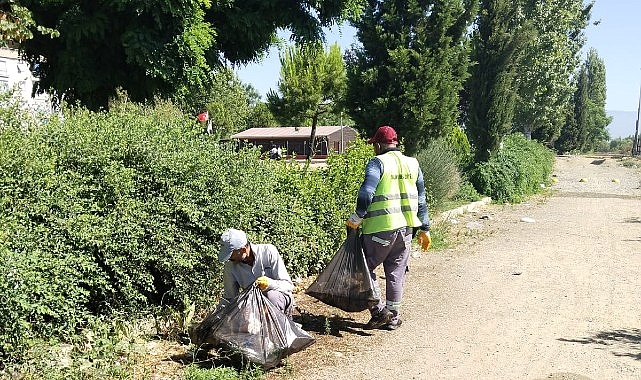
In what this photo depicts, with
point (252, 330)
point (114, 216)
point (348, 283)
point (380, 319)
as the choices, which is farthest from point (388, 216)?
point (114, 216)

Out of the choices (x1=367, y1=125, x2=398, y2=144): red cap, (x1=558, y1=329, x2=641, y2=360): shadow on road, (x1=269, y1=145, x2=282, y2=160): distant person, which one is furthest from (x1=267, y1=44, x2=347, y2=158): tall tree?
(x1=558, y1=329, x2=641, y2=360): shadow on road

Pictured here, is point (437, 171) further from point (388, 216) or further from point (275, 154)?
point (388, 216)

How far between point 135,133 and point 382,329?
9.60 feet

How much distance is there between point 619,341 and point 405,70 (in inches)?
369

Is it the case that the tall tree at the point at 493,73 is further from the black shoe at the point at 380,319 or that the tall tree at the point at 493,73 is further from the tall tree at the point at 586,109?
the tall tree at the point at 586,109

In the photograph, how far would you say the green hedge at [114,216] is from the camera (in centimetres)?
412

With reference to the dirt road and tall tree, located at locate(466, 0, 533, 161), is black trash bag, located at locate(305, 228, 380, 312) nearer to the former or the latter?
the dirt road

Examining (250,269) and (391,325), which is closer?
(250,269)

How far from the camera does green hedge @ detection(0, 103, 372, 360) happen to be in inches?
162

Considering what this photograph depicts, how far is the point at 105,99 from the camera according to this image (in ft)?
33.0

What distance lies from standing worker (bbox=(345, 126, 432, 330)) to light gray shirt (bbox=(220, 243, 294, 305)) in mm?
1019

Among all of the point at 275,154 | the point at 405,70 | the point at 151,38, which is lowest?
the point at 275,154

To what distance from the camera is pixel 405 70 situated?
14.2m

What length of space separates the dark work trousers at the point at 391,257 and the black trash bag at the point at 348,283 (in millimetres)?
139
